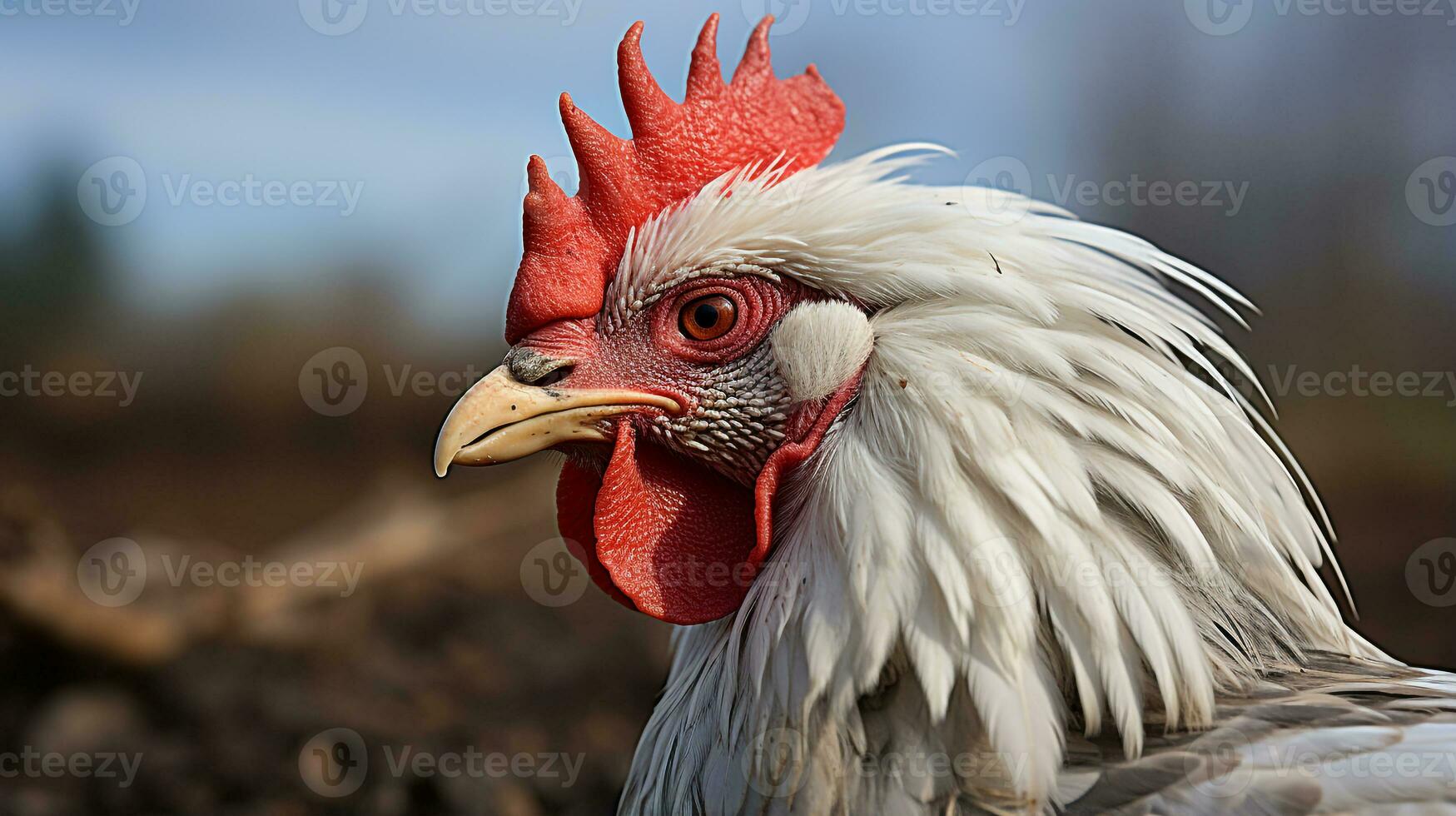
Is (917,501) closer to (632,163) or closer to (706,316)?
(706,316)

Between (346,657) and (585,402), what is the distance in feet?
11.3

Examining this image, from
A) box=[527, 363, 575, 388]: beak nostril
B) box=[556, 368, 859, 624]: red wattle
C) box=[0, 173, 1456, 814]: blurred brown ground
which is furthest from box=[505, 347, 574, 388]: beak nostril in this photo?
box=[0, 173, 1456, 814]: blurred brown ground

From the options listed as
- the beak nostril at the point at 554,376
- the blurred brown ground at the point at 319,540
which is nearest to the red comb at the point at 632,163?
the beak nostril at the point at 554,376

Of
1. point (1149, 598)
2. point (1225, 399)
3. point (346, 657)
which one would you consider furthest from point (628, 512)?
point (346, 657)

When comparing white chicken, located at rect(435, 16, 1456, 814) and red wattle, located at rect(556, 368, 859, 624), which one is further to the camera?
red wattle, located at rect(556, 368, 859, 624)

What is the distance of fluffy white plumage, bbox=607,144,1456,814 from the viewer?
1658 mm

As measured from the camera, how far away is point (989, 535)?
66.7 inches

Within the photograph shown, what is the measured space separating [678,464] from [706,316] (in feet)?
1.15

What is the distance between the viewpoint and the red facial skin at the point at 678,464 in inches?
78.7

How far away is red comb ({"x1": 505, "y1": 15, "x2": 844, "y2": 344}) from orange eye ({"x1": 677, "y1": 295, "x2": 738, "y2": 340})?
205 millimetres

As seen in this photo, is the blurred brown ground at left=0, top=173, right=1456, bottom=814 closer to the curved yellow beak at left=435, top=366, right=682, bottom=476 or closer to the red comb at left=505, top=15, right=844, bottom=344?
the curved yellow beak at left=435, top=366, right=682, bottom=476

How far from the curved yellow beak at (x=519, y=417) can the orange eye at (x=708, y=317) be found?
0.16 metres

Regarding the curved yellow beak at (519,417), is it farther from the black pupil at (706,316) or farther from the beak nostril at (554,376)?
the black pupil at (706,316)

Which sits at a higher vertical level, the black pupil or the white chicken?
the black pupil
